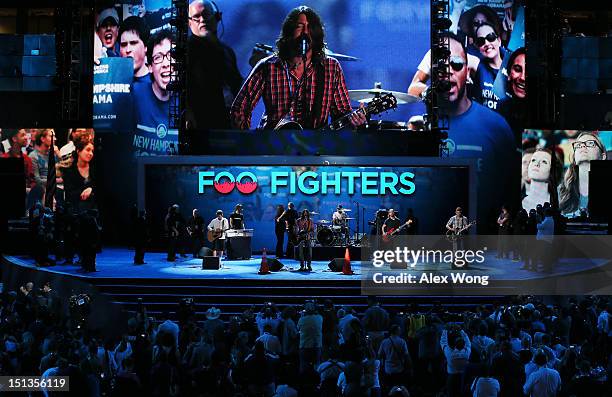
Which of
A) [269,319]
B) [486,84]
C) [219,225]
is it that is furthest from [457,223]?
[269,319]

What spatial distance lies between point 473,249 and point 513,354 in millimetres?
15194

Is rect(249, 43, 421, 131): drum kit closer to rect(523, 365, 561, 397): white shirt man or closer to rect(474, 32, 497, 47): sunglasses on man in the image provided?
rect(474, 32, 497, 47): sunglasses on man

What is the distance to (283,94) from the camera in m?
30.9

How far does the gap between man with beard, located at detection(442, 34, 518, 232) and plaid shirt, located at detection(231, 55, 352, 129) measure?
12.5 feet

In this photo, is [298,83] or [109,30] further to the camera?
[109,30]

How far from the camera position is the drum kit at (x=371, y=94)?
30703 millimetres

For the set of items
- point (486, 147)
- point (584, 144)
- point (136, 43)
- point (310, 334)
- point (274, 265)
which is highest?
point (136, 43)

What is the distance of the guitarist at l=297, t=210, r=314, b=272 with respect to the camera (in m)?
23.9

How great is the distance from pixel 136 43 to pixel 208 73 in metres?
2.80

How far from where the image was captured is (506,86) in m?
32.4

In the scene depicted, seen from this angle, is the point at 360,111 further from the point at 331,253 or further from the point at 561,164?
the point at 561,164

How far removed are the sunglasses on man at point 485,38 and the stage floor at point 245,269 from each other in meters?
8.21

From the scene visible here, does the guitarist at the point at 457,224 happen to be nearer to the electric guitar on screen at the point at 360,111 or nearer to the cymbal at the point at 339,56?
the electric guitar on screen at the point at 360,111

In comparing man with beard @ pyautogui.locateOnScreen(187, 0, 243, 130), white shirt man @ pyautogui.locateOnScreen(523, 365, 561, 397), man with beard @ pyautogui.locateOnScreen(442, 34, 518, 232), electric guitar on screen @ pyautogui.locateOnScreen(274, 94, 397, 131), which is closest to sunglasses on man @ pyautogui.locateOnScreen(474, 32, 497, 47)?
man with beard @ pyautogui.locateOnScreen(442, 34, 518, 232)
